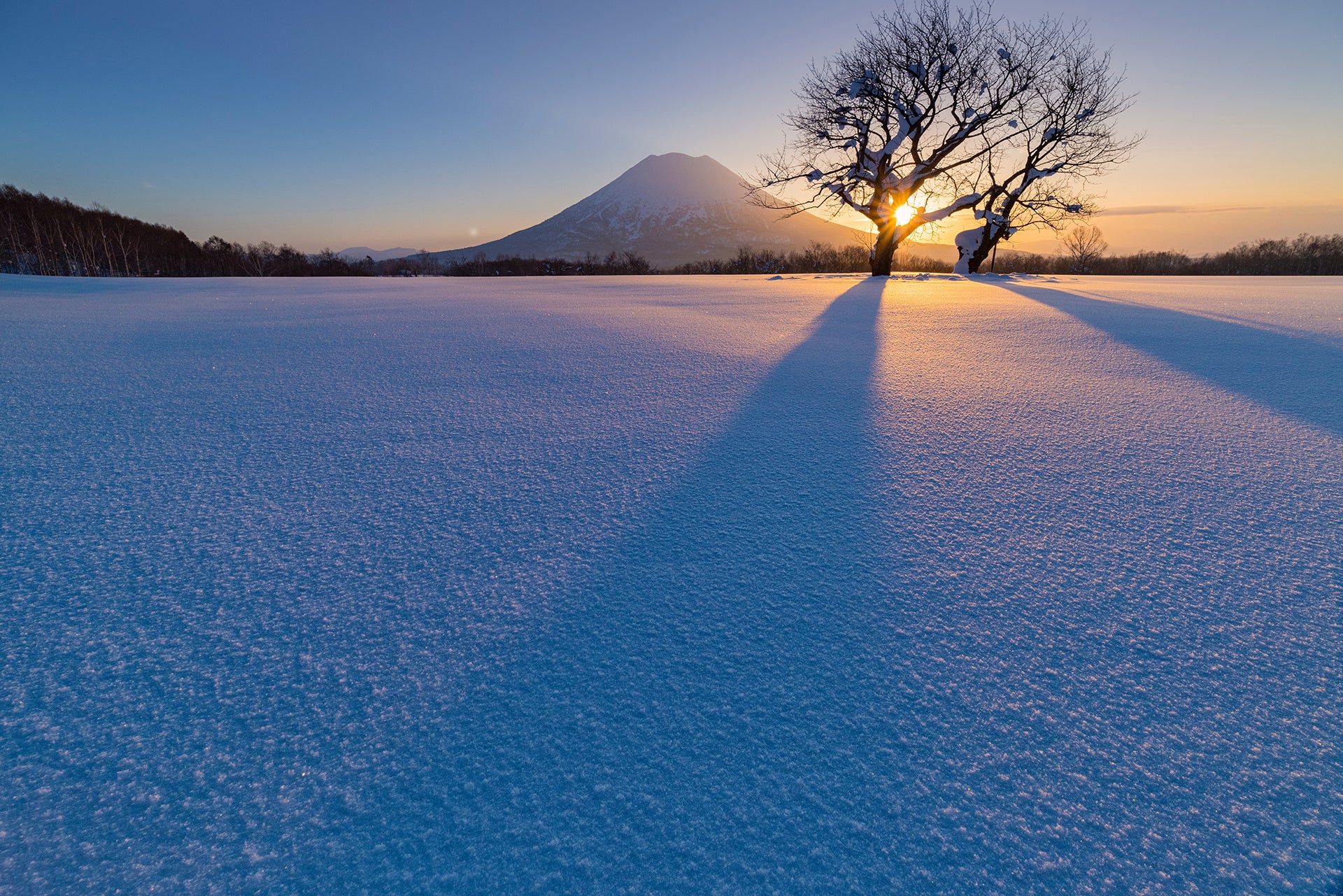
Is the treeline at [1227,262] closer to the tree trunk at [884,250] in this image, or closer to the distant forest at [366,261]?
the distant forest at [366,261]

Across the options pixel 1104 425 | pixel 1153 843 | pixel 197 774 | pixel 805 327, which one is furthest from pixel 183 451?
pixel 805 327

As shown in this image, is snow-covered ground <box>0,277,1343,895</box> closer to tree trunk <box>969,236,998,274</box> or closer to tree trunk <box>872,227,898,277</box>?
tree trunk <box>872,227,898,277</box>

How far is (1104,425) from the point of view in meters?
2.29

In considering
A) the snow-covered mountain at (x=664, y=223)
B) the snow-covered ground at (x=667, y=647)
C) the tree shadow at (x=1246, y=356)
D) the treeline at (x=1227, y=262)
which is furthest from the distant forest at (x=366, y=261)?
the snow-covered mountain at (x=664, y=223)

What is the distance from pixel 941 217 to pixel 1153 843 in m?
15.6

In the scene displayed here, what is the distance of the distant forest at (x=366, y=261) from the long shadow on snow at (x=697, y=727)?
16.2 meters

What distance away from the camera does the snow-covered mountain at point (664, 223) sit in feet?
425

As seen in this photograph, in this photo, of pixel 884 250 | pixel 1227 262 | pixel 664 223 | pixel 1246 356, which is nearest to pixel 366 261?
pixel 884 250

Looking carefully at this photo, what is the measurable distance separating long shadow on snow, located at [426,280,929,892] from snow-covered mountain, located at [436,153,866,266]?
125382 mm

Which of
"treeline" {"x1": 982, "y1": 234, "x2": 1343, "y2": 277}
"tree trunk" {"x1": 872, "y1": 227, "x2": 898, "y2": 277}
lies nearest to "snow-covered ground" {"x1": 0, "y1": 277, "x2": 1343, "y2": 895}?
"tree trunk" {"x1": 872, "y1": 227, "x2": 898, "y2": 277}

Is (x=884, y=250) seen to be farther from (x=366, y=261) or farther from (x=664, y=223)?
(x=664, y=223)

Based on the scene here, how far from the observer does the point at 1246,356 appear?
11.5 ft

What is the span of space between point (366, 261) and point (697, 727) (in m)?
30.3

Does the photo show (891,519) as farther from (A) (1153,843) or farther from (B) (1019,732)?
(A) (1153,843)
